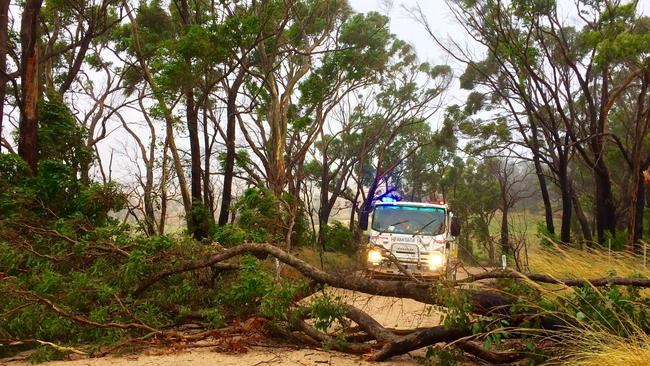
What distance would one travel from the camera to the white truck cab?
37.6 feet

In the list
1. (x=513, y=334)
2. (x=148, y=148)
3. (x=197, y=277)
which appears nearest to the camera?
(x=513, y=334)

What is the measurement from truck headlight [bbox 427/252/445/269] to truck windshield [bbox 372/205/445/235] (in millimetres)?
566

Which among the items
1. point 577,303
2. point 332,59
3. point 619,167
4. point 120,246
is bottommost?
point 577,303

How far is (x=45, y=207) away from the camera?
10000 mm

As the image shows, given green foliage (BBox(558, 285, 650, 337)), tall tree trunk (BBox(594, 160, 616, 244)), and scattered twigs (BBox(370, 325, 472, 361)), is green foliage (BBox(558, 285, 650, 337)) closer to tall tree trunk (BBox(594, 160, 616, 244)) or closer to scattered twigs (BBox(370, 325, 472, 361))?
scattered twigs (BBox(370, 325, 472, 361))

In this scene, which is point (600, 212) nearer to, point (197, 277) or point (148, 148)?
point (197, 277)

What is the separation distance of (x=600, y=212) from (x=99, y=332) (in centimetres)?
1485

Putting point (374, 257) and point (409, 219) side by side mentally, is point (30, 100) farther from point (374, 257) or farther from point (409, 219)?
point (409, 219)

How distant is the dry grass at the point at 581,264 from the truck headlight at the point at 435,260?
189 inches

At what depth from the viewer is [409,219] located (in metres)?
12.3

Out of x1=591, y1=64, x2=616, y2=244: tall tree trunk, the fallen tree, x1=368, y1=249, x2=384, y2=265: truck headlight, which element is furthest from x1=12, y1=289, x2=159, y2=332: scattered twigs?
x1=591, y1=64, x2=616, y2=244: tall tree trunk

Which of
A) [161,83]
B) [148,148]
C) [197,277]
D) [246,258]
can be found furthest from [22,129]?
[148,148]

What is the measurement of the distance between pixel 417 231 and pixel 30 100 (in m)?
→ 8.81

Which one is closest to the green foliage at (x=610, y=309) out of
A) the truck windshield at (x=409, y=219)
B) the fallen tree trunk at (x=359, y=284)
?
the fallen tree trunk at (x=359, y=284)
